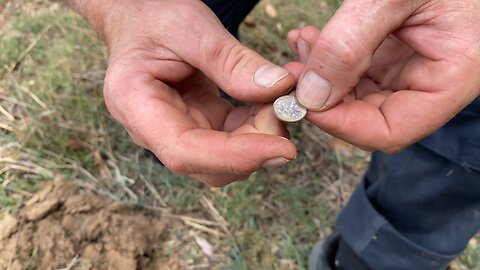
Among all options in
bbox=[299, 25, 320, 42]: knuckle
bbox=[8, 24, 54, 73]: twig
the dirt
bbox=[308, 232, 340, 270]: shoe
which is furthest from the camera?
bbox=[8, 24, 54, 73]: twig

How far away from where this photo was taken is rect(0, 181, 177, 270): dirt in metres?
1.70

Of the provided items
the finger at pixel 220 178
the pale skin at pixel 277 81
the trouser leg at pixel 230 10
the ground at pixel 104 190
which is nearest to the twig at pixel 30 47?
the ground at pixel 104 190

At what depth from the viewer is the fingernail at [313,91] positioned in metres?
1.14

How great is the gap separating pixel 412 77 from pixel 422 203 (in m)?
0.54

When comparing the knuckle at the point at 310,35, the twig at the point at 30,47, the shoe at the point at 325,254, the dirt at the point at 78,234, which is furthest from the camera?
the twig at the point at 30,47

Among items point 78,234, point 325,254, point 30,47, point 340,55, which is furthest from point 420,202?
point 30,47

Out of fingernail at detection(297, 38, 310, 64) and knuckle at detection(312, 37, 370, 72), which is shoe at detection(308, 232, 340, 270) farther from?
knuckle at detection(312, 37, 370, 72)

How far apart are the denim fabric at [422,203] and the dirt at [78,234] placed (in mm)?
730

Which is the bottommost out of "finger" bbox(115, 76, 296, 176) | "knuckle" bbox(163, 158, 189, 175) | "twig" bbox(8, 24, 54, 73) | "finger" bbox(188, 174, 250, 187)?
"twig" bbox(8, 24, 54, 73)

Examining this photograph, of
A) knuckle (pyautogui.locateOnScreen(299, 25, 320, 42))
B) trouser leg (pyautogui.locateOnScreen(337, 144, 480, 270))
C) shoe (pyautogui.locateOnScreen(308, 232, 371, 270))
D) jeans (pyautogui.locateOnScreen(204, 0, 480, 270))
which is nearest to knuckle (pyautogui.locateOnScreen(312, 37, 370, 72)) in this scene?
knuckle (pyautogui.locateOnScreen(299, 25, 320, 42))

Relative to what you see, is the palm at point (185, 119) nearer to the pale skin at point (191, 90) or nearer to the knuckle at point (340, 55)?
the pale skin at point (191, 90)

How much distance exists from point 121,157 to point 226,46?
1042 millimetres

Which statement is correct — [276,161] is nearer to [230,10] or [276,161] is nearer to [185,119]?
[185,119]

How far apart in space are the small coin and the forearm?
64cm
